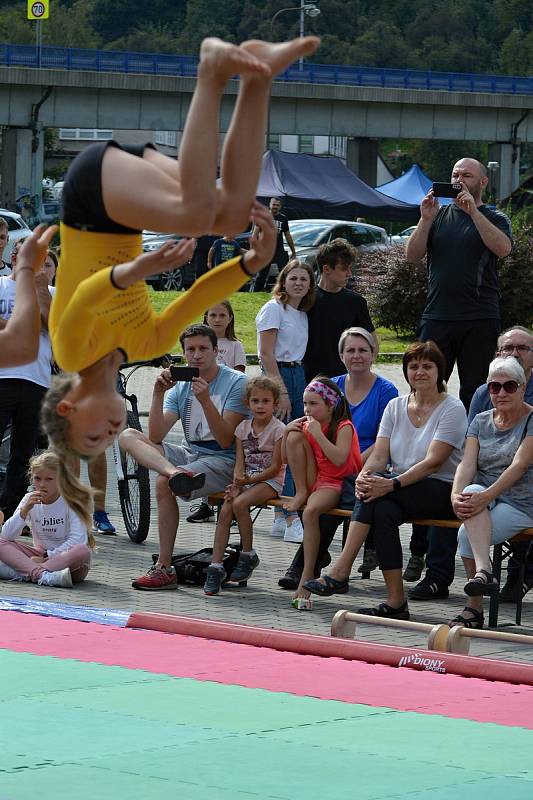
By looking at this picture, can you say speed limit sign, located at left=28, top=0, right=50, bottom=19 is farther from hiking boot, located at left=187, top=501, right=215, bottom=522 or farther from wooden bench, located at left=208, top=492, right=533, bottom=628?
wooden bench, located at left=208, top=492, right=533, bottom=628

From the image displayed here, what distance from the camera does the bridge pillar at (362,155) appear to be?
191ft

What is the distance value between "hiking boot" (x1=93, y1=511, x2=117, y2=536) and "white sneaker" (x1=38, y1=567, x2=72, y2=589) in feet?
5.47

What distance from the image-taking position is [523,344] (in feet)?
29.0

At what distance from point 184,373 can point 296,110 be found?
41448 millimetres

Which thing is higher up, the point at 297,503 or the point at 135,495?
the point at 297,503

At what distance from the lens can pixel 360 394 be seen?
9.83 meters

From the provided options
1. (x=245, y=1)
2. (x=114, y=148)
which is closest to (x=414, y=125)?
(x=245, y=1)

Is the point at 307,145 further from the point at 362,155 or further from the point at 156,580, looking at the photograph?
the point at 156,580

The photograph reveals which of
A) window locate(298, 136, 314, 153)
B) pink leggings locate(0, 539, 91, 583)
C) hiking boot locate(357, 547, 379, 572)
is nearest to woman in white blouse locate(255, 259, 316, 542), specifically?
hiking boot locate(357, 547, 379, 572)

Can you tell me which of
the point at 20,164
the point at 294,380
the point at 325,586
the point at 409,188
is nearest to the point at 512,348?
the point at 325,586

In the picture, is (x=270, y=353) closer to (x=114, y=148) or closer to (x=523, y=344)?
(x=523, y=344)

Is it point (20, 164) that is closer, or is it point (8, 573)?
point (8, 573)

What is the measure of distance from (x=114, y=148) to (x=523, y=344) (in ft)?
14.1

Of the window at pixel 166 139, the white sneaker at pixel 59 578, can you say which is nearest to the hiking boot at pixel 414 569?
the white sneaker at pixel 59 578
